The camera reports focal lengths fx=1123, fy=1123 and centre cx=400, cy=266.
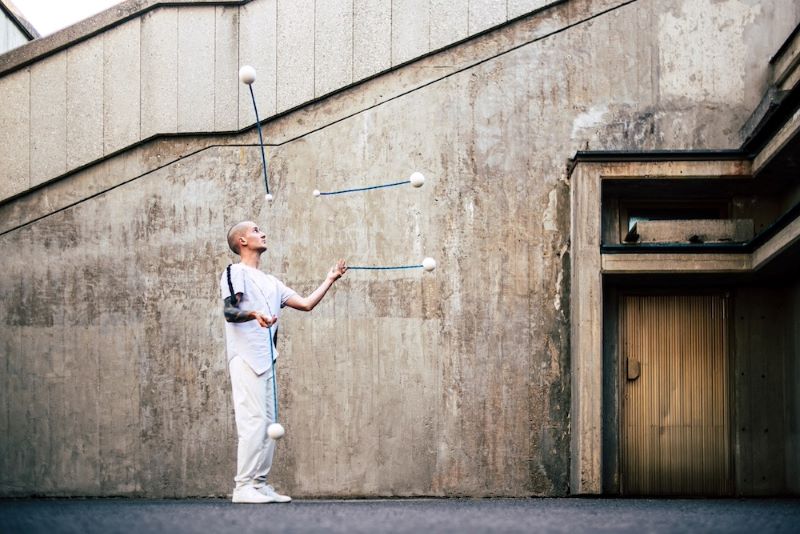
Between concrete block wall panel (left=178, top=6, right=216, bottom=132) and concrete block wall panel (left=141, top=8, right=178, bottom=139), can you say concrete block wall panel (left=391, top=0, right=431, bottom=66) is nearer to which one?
concrete block wall panel (left=178, top=6, right=216, bottom=132)

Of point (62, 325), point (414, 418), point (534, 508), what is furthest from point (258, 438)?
point (62, 325)

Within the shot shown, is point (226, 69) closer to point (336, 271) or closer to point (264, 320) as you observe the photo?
point (336, 271)

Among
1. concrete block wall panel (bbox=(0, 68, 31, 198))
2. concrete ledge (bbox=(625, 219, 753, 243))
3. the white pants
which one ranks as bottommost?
the white pants

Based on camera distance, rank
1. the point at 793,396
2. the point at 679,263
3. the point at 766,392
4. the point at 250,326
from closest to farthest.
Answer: the point at 250,326 → the point at 679,263 → the point at 793,396 → the point at 766,392

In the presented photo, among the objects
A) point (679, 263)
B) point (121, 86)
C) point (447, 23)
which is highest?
point (447, 23)

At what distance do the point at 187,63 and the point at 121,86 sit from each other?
1.91ft

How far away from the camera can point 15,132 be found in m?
9.22

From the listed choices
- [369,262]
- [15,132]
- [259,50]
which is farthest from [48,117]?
[369,262]

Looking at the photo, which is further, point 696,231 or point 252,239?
point 696,231

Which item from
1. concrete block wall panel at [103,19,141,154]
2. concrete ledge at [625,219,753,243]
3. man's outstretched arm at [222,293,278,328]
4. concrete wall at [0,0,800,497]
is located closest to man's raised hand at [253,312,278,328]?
man's outstretched arm at [222,293,278,328]

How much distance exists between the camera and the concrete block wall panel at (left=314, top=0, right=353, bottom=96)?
29.9ft

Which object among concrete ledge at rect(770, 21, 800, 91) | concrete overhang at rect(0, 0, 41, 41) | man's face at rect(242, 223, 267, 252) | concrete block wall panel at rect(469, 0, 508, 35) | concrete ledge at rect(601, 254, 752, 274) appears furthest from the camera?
concrete overhang at rect(0, 0, 41, 41)

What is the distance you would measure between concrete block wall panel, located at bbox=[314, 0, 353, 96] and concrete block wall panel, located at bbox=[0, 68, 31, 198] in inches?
94.7

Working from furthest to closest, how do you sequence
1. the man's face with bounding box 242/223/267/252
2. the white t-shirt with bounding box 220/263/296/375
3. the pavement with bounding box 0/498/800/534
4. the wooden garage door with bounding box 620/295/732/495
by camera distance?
the wooden garage door with bounding box 620/295/732/495 → the man's face with bounding box 242/223/267/252 → the white t-shirt with bounding box 220/263/296/375 → the pavement with bounding box 0/498/800/534
